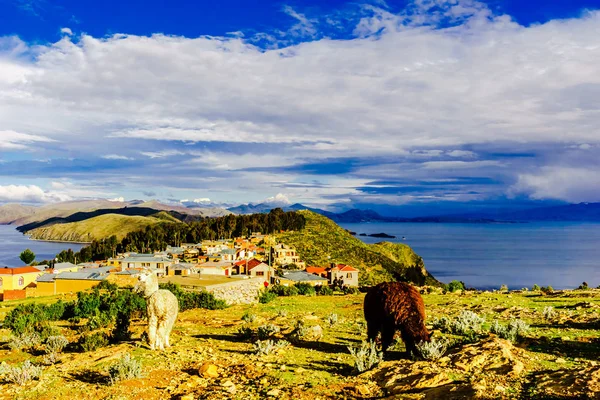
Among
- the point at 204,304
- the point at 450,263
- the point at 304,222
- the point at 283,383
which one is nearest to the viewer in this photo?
the point at 283,383

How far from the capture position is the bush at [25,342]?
1564 centimetres

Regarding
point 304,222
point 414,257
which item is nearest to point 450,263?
point 414,257

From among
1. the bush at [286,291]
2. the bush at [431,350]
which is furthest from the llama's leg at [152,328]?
the bush at [286,291]

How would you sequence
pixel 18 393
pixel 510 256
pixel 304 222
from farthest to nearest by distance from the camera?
1. pixel 510 256
2. pixel 304 222
3. pixel 18 393

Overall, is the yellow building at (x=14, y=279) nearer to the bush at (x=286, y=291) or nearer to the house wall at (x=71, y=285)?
the house wall at (x=71, y=285)

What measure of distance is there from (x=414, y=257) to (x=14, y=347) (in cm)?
12730

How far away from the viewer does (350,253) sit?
107m

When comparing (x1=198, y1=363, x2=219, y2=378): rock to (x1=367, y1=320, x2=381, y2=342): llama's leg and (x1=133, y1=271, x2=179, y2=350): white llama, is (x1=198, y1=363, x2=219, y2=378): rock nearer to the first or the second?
(x1=133, y1=271, x2=179, y2=350): white llama

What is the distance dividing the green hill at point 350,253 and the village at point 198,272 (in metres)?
6.98

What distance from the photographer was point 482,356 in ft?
29.6

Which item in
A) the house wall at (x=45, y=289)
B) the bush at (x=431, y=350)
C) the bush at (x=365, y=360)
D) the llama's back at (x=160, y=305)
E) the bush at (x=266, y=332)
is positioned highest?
the llama's back at (x=160, y=305)

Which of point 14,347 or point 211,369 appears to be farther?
point 14,347

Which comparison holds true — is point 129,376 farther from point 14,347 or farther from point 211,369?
point 14,347

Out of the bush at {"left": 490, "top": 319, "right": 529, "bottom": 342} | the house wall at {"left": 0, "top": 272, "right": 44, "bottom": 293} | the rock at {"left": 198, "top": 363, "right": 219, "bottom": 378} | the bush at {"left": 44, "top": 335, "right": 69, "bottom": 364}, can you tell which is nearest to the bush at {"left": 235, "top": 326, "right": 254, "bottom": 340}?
the rock at {"left": 198, "top": 363, "right": 219, "bottom": 378}
